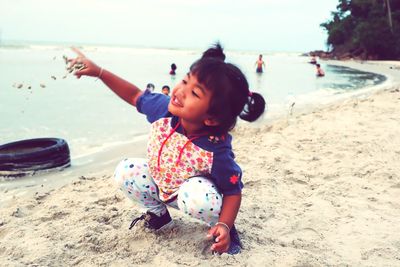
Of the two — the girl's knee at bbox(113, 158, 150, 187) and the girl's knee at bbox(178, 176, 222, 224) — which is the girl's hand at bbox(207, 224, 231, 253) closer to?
the girl's knee at bbox(178, 176, 222, 224)

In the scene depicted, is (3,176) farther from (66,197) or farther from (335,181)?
(335,181)

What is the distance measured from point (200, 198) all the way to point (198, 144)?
26 cm

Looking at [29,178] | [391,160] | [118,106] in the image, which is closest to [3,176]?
[29,178]

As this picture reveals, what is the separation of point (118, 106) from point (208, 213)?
6.63 metres

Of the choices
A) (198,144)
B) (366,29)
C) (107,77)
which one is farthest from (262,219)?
(366,29)

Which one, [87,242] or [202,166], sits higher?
[202,166]

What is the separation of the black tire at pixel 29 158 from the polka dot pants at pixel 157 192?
81.8 inches

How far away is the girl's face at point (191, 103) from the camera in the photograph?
1909 millimetres

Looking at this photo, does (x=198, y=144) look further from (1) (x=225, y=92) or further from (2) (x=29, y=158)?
(2) (x=29, y=158)

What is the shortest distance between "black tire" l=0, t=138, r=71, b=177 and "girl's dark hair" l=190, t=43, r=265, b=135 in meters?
2.58

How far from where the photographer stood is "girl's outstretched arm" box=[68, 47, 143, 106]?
219 centimetres

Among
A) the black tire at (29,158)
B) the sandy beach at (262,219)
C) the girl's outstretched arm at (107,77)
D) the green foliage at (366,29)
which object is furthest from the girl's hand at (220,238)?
the green foliage at (366,29)

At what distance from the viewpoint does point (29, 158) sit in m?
3.97

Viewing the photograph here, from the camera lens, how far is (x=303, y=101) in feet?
32.2
